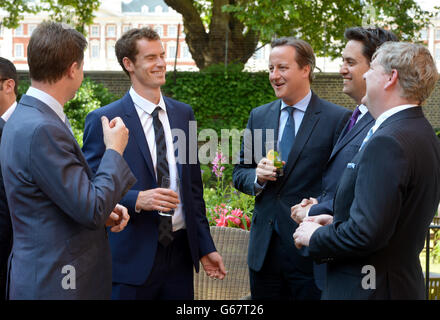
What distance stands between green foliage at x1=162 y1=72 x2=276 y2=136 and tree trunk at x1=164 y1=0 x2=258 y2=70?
0.67 m

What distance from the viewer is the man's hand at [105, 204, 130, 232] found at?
262 cm

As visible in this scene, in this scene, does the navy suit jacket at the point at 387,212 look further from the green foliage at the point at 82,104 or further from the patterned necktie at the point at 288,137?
the green foliage at the point at 82,104

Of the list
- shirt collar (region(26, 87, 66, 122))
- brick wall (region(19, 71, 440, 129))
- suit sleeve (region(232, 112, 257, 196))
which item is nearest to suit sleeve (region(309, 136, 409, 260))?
shirt collar (region(26, 87, 66, 122))

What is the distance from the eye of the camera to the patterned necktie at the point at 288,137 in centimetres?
343

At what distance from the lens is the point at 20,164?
2170mm

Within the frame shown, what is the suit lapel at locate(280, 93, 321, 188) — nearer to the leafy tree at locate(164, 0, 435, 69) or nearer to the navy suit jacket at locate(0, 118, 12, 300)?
the navy suit jacket at locate(0, 118, 12, 300)

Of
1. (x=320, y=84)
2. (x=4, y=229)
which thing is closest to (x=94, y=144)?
(x=4, y=229)

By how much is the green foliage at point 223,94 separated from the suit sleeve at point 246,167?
9.66 metres

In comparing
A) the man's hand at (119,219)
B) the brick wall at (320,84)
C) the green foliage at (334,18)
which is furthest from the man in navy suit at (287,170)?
the brick wall at (320,84)

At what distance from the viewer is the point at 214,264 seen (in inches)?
131
